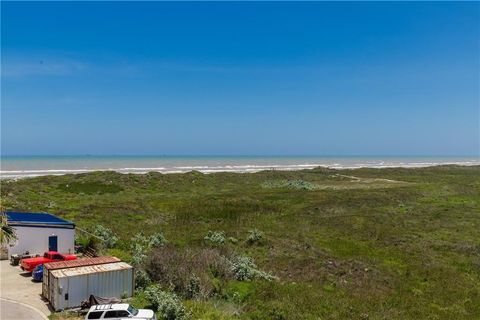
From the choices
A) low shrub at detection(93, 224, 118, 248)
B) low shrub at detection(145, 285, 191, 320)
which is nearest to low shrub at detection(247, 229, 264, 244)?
low shrub at detection(93, 224, 118, 248)

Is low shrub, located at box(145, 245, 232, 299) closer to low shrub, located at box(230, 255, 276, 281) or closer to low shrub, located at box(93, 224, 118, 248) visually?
low shrub, located at box(230, 255, 276, 281)

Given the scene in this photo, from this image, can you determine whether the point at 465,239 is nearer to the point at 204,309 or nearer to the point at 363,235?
the point at 363,235

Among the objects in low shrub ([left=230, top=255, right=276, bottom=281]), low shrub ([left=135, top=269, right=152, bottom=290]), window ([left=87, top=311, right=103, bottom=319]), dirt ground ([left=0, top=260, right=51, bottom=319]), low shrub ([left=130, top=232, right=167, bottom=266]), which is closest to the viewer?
window ([left=87, top=311, right=103, bottom=319])

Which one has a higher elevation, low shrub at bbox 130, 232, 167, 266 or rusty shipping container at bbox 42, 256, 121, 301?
rusty shipping container at bbox 42, 256, 121, 301

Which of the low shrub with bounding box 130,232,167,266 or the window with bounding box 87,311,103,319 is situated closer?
the window with bounding box 87,311,103,319

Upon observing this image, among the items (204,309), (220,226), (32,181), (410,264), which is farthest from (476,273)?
(32,181)

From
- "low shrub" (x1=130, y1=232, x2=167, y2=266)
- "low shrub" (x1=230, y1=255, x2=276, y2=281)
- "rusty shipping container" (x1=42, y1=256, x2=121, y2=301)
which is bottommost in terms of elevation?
"low shrub" (x1=230, y1=255, x2=276, y2=281)

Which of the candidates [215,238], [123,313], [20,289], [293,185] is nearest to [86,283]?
[123,313]
